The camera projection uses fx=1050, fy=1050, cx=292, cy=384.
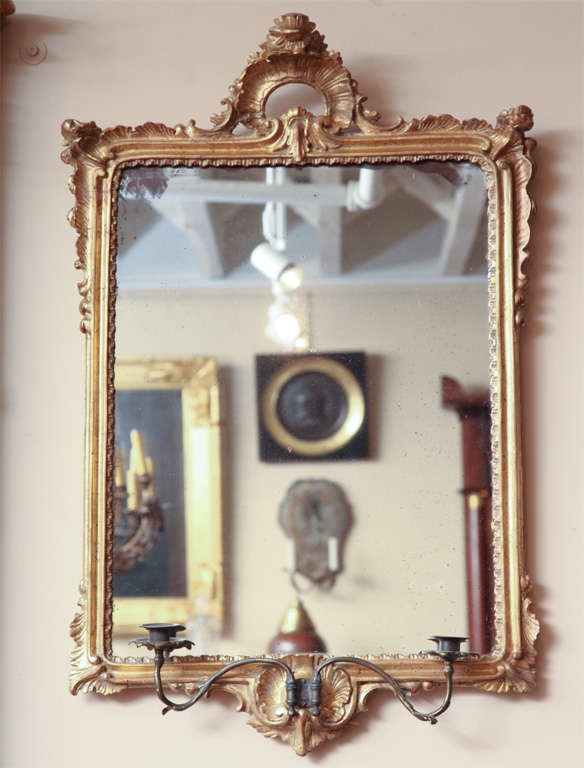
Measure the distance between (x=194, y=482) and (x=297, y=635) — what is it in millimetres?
328

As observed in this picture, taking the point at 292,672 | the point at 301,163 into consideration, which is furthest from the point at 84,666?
the point at 301,163

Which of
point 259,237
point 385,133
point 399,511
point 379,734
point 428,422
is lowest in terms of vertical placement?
point 379,734

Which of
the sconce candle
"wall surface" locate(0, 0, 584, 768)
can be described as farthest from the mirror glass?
"wall surface" locate(0, 0, 584, 768)

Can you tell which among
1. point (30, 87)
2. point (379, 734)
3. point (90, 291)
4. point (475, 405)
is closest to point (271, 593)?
point (379, 734)

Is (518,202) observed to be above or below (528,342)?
above

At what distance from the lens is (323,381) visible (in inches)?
75.4

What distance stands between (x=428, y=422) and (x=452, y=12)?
0.79 metres

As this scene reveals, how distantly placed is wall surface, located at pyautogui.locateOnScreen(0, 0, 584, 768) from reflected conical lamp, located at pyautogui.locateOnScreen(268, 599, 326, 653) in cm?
15

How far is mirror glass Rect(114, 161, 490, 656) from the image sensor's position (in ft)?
6.12

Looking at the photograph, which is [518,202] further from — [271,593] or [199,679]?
[199,679]

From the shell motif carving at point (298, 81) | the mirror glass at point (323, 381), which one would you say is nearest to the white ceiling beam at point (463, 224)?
the mirror glass at point (323, 381)

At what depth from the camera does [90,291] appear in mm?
1928

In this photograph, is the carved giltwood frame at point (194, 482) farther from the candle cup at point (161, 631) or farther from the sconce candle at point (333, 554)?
the sconce candle at point (333, 554)

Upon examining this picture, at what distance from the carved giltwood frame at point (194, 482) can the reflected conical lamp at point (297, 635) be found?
11cm
